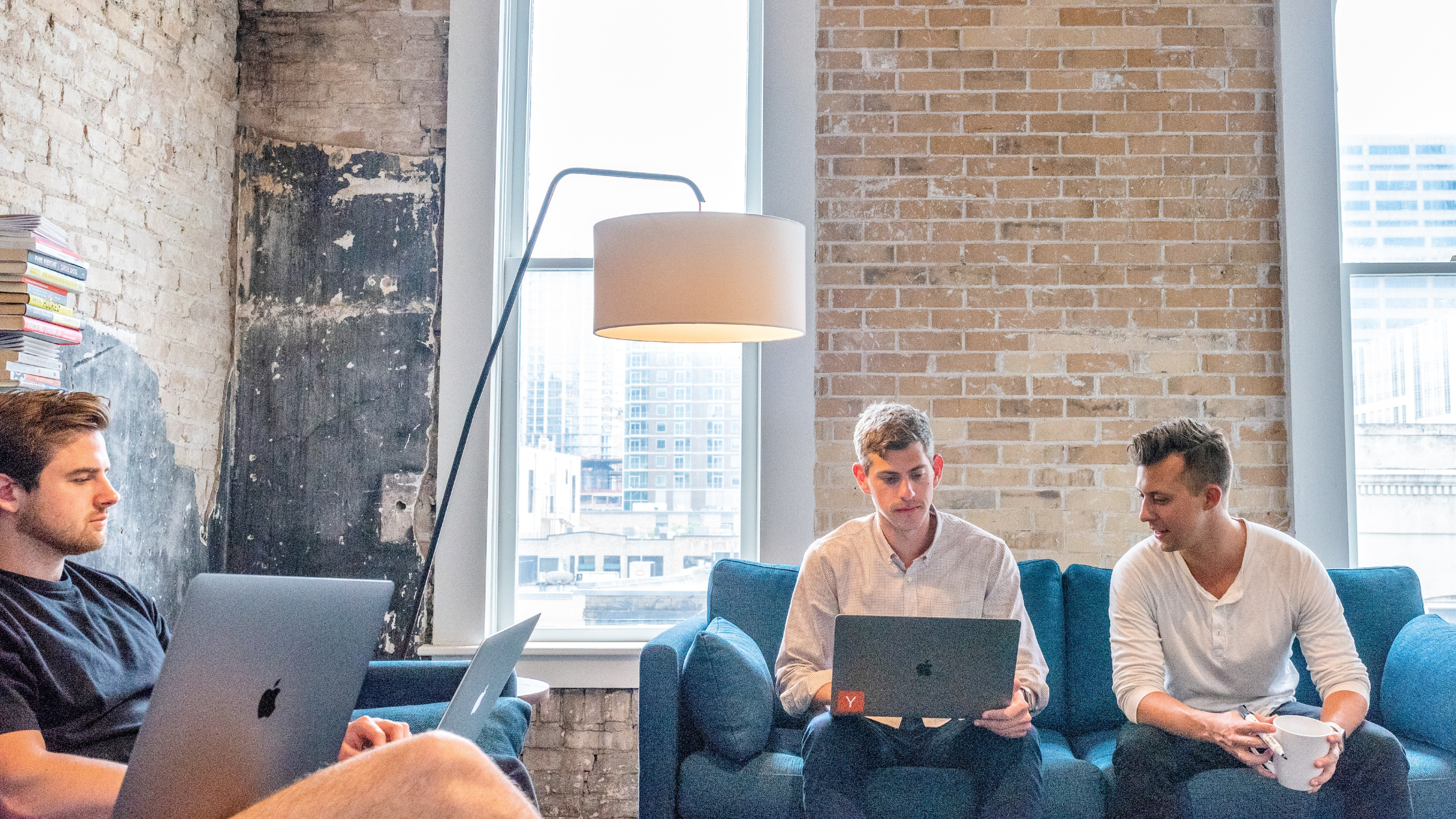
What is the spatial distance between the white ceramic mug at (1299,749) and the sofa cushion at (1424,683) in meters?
0.65

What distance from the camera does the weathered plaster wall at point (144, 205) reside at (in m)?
2.64

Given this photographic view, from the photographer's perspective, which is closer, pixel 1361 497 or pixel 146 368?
pixel 146 368

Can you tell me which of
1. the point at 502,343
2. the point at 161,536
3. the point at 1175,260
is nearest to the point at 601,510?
the point at 502,343

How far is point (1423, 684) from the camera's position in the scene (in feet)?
8.30

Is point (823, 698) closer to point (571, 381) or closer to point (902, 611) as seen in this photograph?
point (902, 611)

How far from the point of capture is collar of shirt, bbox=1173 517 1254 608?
242cm

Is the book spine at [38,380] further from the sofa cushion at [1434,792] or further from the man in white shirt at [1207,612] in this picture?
the sofa cushion at [1434,792]

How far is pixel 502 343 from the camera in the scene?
3.56m

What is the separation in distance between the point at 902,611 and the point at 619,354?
1.48m

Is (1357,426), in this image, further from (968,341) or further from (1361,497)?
(968,341)

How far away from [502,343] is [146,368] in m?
1.08

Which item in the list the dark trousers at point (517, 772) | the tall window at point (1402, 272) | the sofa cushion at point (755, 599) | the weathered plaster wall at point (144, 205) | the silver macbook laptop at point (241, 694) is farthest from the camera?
the tall window at point (1402, 272)

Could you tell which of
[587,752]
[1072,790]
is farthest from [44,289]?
[1072,790]

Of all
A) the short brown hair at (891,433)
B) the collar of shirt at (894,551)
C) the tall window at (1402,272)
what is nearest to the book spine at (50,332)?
the short brown hair at (891,433)
